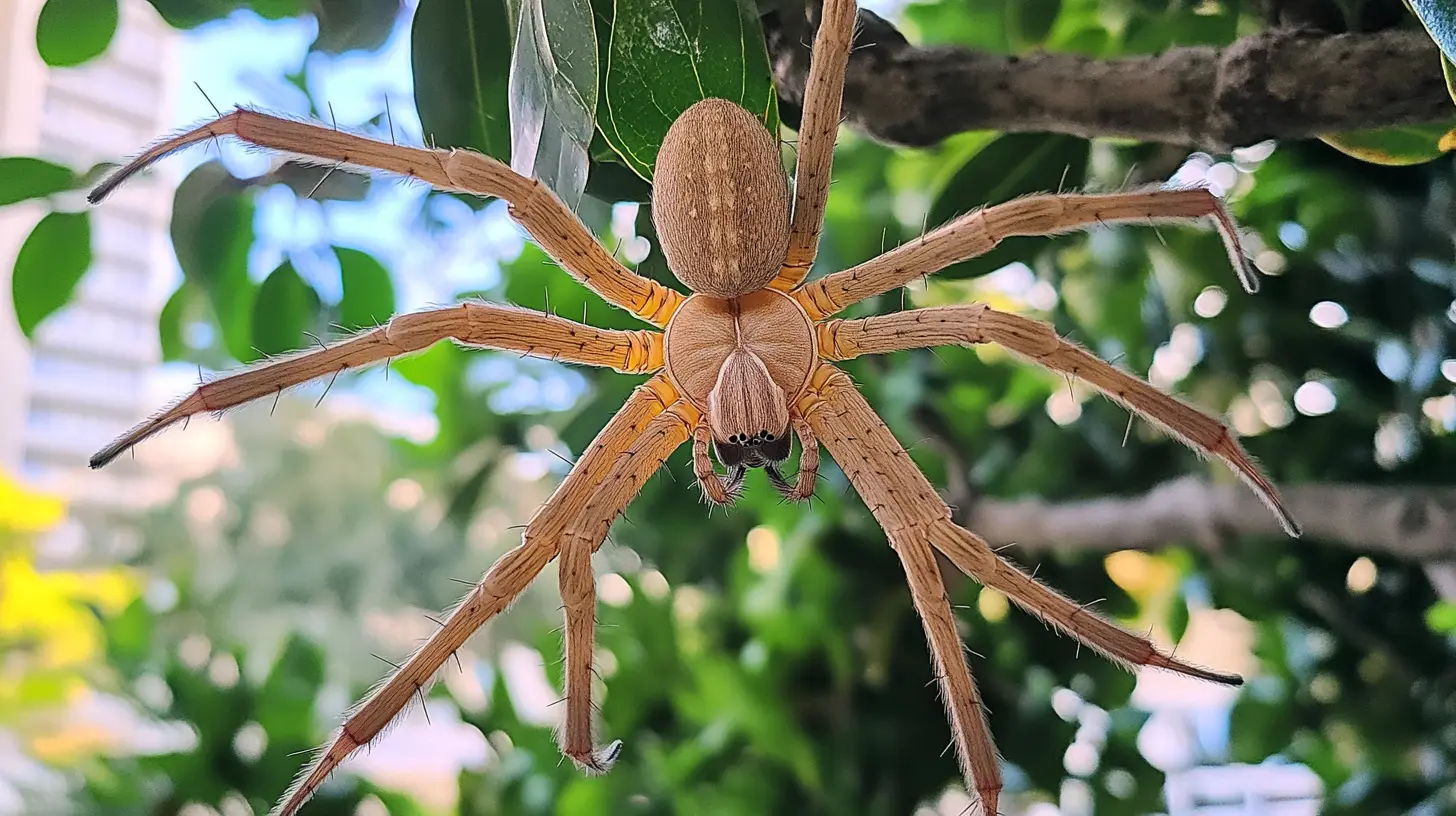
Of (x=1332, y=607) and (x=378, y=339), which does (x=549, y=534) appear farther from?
(x=1332, y=607)

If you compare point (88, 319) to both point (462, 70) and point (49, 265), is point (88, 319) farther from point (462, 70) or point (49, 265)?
point (462, 70)

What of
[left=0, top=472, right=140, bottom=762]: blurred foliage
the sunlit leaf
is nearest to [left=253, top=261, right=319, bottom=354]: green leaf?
[left=0, top=472, right=140, bottom=762]: blurred foliage

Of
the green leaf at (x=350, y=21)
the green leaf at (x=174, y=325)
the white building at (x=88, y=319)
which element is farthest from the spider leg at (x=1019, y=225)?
the white building at (x=88, y=319)

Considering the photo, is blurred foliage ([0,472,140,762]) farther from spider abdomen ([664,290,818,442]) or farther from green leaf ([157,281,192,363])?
spider abdomen ([664,290,818,442])

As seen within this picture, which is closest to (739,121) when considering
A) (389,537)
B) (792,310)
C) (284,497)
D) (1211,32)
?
(792,310)

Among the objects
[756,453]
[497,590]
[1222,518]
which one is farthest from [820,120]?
[1222,518]

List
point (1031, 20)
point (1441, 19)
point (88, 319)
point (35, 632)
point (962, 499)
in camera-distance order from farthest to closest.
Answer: point (88, 319) → point (35, 632) → point (962, 499) → point (1031, 20) → point (1441, 19)
